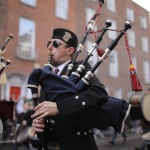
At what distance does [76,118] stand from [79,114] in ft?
0.15

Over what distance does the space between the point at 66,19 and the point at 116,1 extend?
5637 mm

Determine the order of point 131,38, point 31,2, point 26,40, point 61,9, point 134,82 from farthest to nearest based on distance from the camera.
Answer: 1. point 26,40
2. point 61,9
3. point 31,2
4. point 131,38
5. point 134,82

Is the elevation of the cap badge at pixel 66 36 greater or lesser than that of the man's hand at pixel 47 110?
greater

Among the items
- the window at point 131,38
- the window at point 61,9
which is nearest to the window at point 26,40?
the window at point 61,9

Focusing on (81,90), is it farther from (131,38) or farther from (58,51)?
(131,38)

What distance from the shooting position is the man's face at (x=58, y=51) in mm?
1996

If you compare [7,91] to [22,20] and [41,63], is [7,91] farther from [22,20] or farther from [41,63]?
[22,20]

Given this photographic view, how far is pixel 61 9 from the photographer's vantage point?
8.76m

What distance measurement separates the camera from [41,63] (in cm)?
1056

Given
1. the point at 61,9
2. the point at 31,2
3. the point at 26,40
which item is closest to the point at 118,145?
the point at 61,9

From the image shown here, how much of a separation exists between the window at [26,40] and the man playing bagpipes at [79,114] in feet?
27.9

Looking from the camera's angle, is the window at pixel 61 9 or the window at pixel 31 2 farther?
the window at pixel 31 2

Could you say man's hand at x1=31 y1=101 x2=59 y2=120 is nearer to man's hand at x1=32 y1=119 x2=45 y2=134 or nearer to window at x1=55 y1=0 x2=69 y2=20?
man's hand at x1=32 y1=119 x2=45 y2=134

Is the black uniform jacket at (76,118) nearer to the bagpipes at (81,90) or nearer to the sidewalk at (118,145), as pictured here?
the bagpipes at (81,90)
